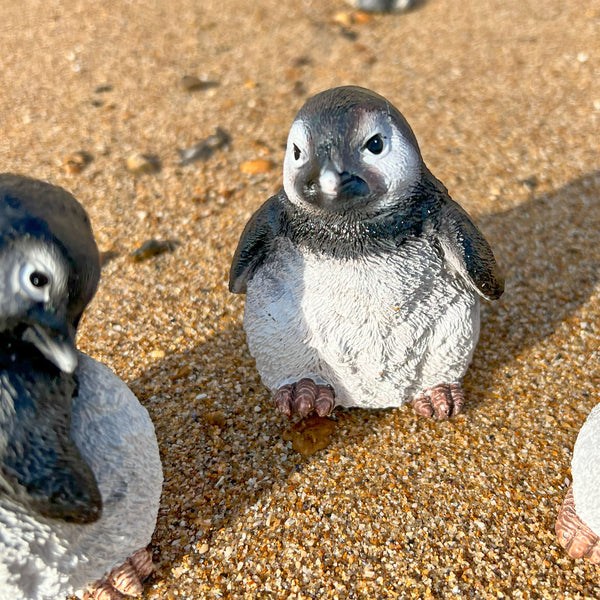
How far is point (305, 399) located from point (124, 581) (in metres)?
0.75

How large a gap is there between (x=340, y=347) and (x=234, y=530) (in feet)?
2.09

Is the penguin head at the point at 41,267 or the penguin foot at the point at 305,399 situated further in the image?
the penguin foot at the point at 305,399

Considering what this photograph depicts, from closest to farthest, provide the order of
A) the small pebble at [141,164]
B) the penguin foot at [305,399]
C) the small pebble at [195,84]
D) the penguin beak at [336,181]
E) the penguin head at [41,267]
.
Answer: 1. the penguin head at [41,267]
2. the penguin beak at [336,181]
3. the penguin foot at [305,399]
4. the small pebble at [141,164]
5. the small pebble at [195,84]

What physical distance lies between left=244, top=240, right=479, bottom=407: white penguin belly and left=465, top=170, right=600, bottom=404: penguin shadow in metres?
0.39

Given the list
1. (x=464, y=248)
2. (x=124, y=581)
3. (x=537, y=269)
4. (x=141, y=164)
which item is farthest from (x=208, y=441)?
(x=141, y=164)

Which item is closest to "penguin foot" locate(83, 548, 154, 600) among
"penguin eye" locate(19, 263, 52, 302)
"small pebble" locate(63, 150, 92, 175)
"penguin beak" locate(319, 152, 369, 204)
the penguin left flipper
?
"penguin eye" locate(19, 263, 52, 302)

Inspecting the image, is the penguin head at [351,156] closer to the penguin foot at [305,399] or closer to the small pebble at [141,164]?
the penguin foot at [305,399]

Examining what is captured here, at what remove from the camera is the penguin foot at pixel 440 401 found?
2.12 meters

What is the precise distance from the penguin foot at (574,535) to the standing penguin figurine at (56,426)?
1.18 metres

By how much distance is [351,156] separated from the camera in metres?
1.59

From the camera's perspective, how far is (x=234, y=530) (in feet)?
6.21

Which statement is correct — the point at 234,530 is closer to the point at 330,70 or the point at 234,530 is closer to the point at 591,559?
the point at 591,559

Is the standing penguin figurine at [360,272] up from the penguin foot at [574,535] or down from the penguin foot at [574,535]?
up

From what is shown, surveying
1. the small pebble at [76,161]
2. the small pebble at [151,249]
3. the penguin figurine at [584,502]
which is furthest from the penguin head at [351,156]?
the small pebble at [76,161]
